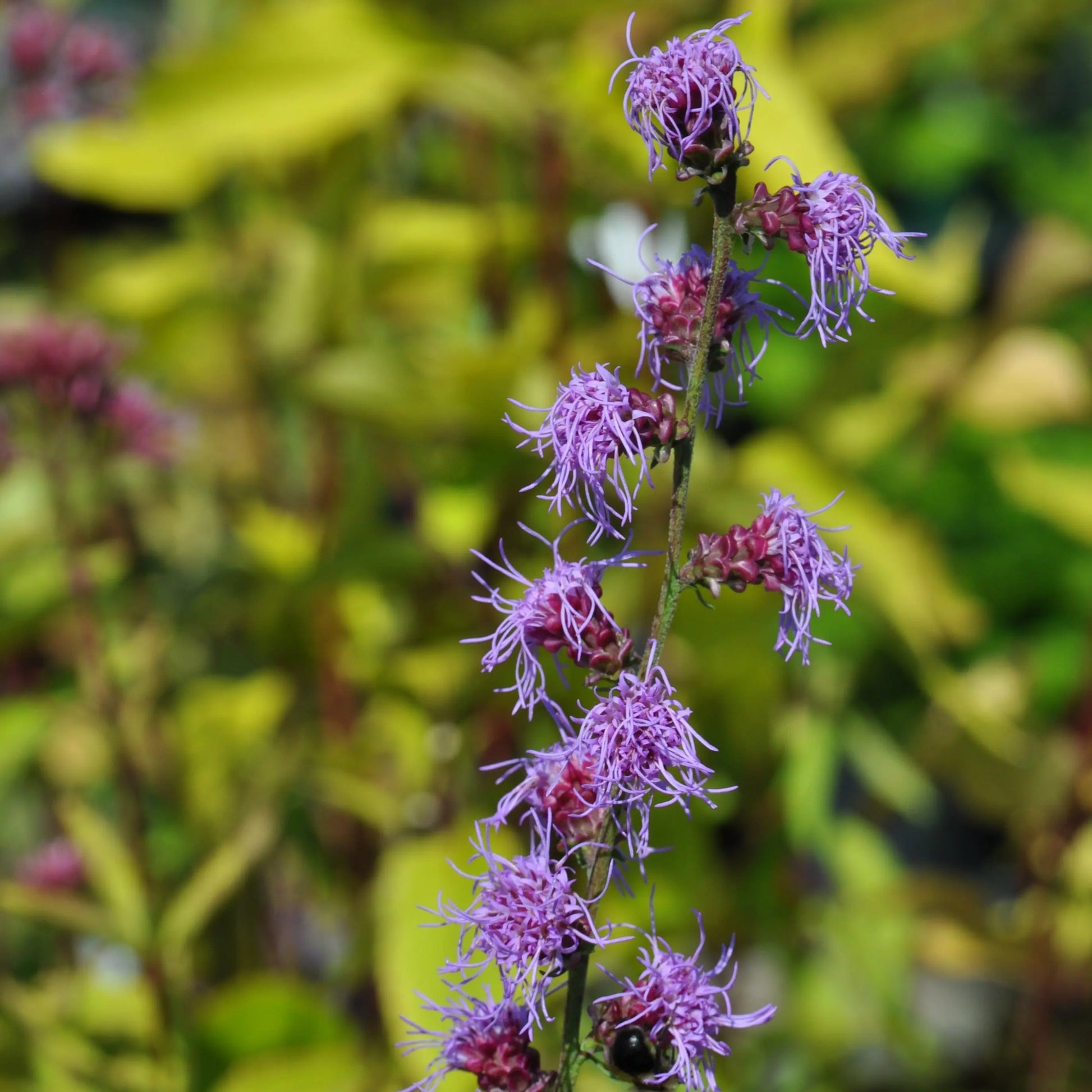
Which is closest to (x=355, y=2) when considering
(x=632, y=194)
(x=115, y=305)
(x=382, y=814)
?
(x=632, y=194)

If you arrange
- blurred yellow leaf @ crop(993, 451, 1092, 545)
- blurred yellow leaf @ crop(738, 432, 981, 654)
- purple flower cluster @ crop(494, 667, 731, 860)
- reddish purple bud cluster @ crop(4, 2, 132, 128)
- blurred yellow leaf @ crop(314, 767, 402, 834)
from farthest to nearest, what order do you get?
reddish purple bud cluster @ crop(4, 2, 132, 128)
blurred yellow leaf @ crop(993, 451, 1092, 545)
blurred yellow leaf @ crop(314, 767, 402, 834)
blurred yellow leaf @ crop(738, 432, 981, 654)
purple flower cluster @ crop(494, 667, 731, 860)

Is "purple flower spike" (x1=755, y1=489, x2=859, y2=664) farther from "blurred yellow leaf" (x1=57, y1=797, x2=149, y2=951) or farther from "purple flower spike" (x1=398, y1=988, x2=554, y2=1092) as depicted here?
"blurred yellow leaf" (x1=57, y1=797, x2=149, y2=951)

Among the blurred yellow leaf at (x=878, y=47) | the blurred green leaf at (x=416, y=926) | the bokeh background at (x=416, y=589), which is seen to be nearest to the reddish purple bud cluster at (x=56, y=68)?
the bokeh background at (x=416, y=589)

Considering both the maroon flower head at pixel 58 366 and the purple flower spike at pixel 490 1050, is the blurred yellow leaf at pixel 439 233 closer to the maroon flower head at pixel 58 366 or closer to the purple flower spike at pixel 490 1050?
the maroon flower head at pixel 58 366

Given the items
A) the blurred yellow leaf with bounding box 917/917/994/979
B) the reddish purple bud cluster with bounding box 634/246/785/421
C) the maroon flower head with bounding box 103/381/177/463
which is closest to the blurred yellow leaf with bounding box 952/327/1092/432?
the blurred yellow leaf with bounding box 917/917/994/979

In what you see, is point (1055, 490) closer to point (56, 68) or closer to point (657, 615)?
point (657, 615)

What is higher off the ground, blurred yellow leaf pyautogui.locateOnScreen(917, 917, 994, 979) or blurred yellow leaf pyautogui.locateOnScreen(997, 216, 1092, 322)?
blurred yellow leaf pyautogui.locateOnScreen(997, 216, 1092, 322)
